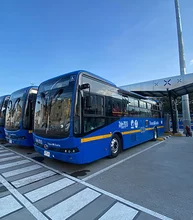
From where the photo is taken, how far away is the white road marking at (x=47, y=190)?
317 centimetres

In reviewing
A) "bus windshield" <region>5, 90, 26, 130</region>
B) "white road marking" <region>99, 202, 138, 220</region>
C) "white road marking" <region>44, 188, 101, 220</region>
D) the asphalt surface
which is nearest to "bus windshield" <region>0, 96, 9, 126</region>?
"bus windshield" <region>5, 90, 26, 130</region>

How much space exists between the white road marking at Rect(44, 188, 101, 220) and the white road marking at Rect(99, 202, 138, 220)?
51cm

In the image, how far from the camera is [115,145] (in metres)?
6.27

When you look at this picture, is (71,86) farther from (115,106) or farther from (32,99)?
(32,99)

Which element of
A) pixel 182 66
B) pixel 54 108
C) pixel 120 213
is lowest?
pixel 120 213

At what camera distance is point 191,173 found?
179 inches

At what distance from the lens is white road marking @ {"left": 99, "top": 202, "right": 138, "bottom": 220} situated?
251cm

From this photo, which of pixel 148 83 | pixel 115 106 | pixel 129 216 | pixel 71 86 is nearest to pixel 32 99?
pixel 71 86

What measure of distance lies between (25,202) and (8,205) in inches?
12.0

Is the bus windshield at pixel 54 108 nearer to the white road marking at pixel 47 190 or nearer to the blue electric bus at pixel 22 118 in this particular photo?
the white road marking at pixel 47 190

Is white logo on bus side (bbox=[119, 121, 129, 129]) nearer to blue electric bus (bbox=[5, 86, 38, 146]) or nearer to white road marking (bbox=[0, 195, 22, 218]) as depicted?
blue electric bus (bbox=[5, 86, 38, 146])

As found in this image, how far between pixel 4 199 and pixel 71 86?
3.22m

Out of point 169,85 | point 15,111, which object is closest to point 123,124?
point 15,111

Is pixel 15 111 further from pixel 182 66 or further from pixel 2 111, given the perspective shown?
pixel 182 66
